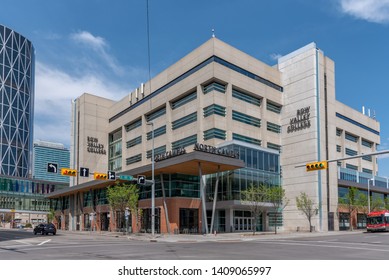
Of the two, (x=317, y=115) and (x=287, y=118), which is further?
(x=287, y=118)

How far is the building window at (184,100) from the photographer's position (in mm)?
65262

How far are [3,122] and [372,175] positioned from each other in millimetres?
159429

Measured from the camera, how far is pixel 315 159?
213 feet

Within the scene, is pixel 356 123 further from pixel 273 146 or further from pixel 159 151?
pixel 159 151

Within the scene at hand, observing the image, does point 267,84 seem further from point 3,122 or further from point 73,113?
point 3,122

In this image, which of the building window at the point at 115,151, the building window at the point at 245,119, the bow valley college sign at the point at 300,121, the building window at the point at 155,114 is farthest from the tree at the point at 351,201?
the building window at the point at 115,151

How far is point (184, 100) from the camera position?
6750cm

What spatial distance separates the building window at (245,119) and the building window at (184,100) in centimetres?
707

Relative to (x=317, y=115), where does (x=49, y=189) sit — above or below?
below

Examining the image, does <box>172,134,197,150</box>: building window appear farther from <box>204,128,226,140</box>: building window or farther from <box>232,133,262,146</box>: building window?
<box>232,133,262,146</box>: building window

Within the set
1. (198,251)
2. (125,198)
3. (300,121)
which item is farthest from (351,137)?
(198,251)

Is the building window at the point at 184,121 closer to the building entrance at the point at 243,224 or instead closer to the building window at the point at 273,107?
the building window at the point at 273,107

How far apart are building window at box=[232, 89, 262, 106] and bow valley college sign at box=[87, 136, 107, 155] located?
3943 centimetres

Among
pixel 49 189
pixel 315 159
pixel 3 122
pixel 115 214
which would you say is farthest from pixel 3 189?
pixel 315 159
